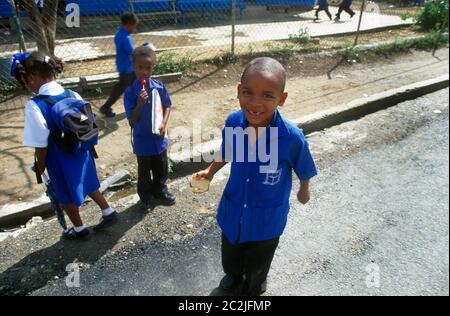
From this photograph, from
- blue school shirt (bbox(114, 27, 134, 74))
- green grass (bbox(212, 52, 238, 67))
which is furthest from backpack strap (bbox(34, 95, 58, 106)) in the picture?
green grass (bbox(212, 52, 238, 67))

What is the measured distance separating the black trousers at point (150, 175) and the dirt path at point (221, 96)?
23.3 inches

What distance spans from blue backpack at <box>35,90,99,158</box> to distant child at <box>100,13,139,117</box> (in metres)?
2.52

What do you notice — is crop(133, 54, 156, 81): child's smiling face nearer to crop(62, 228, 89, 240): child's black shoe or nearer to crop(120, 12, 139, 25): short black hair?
crop(62, 228, 89, 240): child's black shoe

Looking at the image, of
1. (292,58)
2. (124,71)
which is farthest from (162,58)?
(292,58)

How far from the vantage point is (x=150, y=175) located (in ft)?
10.7

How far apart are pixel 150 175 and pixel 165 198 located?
29 centimetres

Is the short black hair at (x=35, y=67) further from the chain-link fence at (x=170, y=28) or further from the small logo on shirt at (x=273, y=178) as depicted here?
the chain-link fence at (x=170, y=28)

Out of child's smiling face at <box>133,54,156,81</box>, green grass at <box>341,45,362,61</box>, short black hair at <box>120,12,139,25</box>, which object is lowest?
green grass at <box>341,45,362,61</box>

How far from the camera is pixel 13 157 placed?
12.8 ft

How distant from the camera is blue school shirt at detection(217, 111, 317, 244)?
1.88 m

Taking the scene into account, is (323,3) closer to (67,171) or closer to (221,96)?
(221,96)

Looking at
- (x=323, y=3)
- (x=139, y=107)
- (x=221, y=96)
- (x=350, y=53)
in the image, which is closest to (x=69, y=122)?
(x=139, y=107)

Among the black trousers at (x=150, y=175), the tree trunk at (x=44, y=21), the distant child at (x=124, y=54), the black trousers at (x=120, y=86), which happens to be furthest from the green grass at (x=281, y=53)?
the black trousers at (x=150, y=175)

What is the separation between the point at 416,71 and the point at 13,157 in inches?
291
